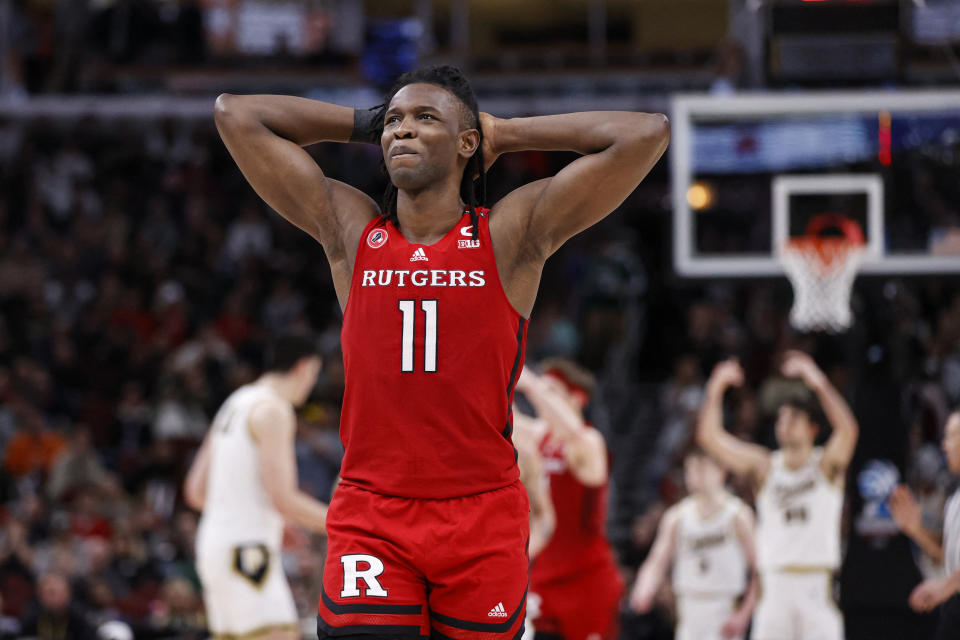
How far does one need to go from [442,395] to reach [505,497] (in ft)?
1.13

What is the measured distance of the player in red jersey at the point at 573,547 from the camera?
7.48m

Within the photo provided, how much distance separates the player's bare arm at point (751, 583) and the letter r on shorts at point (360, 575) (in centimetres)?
586

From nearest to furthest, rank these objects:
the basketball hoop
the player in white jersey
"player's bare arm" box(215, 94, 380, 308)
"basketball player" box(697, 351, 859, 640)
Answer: "player's bare arm" box(215, 94, 380, 308)
"basketball player" box(697, 351, 859, 640)
the basketball hoop
the player in white jersey

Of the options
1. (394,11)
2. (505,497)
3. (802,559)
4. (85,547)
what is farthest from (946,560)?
(394,11)

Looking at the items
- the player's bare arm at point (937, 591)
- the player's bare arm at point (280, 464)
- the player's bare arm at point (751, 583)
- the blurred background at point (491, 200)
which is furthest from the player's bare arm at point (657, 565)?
the player's bare arm at point (280, 464)

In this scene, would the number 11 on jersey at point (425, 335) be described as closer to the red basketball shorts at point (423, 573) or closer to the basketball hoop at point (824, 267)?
the red basketball shorts at point (423, 573)

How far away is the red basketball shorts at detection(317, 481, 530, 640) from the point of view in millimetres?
3496

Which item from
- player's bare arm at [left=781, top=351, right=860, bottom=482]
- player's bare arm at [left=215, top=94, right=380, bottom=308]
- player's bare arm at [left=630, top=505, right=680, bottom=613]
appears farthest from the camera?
player's bare arm at [left=630, top=505, right=680, bottom=613]

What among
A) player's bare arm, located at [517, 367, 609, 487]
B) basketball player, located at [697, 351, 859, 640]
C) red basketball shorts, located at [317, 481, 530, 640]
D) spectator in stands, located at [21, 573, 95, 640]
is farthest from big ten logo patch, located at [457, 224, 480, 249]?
spectator in stands, located at [21, 573, 95, 640]

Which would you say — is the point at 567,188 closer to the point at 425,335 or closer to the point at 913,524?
the point at 425,335

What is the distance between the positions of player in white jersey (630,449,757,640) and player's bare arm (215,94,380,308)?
600 cm

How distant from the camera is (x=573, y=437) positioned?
7441mm

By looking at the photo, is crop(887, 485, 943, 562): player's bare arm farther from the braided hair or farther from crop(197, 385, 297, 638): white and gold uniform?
the braided hair

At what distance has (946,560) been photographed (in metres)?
6.72
